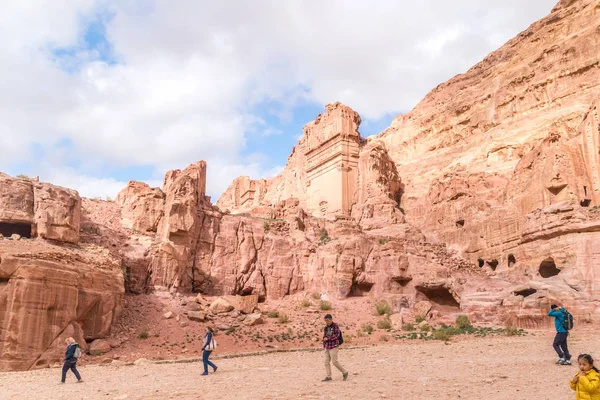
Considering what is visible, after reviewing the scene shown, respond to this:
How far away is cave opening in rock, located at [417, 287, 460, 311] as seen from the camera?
24.4m

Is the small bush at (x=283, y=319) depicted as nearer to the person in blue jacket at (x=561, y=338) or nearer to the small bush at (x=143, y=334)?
the small bush at (x=143, y=334)

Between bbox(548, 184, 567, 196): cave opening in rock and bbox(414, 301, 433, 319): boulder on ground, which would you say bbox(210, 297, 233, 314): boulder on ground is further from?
bbox(548, 184, 567, 196): cave opening in rock

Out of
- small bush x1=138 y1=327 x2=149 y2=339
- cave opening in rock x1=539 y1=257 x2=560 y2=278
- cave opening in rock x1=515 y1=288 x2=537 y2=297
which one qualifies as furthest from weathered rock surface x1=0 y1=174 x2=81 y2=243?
cave opening in rock x1=539 y1=257 x2=560 y2=278

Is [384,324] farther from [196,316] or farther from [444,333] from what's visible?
[196,316]

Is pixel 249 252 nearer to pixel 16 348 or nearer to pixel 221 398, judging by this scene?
pixel 16 348

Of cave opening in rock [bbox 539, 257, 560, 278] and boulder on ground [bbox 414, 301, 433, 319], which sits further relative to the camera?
cave opening in rock [bbox 539, 257, 560, 278]

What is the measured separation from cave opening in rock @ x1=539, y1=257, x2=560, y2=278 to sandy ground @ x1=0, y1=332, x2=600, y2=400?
26.0 ft

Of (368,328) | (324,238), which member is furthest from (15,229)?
(324,238)

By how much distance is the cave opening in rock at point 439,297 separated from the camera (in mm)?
24355

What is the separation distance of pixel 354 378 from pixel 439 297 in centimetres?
1603

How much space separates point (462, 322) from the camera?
2069cm

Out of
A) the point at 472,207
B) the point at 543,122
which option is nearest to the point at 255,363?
the point at 472,207

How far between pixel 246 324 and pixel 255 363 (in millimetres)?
6439

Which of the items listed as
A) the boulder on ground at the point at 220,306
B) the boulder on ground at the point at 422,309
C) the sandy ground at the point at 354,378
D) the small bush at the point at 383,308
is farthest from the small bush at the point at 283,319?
the boulder on ground at the point at 422,309
